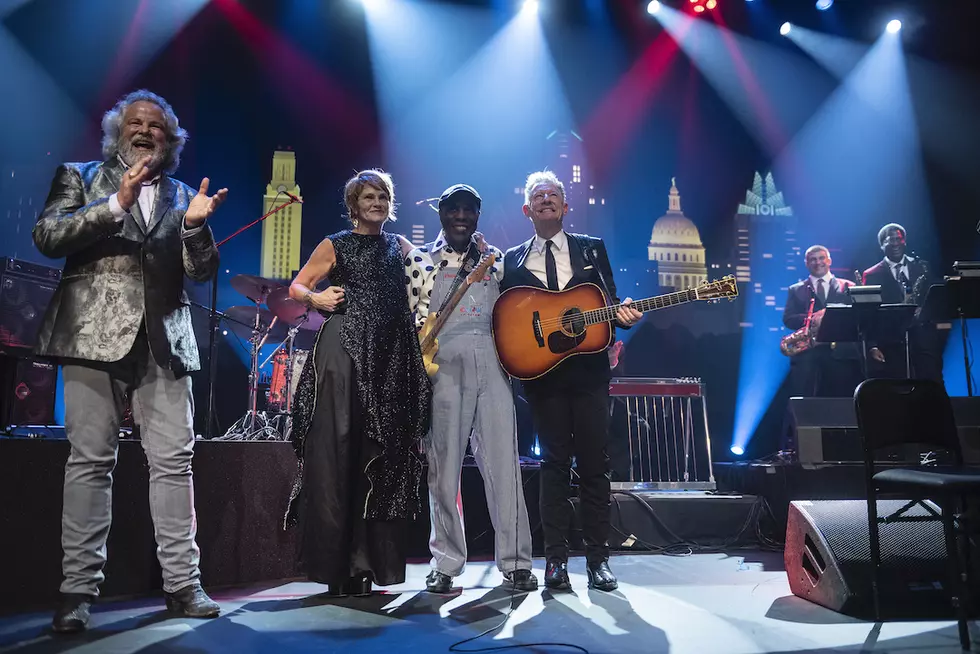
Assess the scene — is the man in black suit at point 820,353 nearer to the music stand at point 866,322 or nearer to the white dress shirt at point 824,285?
the white dress shirt at point 824,285

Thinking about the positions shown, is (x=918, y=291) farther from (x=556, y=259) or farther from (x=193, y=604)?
(x=193, y=604)

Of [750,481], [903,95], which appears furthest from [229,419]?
[903,95]

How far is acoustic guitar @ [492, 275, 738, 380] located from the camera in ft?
11.7

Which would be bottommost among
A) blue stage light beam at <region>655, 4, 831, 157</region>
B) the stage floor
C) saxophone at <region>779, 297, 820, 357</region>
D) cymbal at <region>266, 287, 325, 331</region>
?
the stage floor

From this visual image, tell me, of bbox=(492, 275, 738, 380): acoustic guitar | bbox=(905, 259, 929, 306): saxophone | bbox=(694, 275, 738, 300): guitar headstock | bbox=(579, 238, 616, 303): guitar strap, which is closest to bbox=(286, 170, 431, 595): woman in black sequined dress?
bbox=(492, 275, 738, 380): acoustic guitar

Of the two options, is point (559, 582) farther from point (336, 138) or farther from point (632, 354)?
point (336, 138)

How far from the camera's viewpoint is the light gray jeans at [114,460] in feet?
8.72

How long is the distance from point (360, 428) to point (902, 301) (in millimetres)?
5754

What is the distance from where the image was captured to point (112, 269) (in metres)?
2.82

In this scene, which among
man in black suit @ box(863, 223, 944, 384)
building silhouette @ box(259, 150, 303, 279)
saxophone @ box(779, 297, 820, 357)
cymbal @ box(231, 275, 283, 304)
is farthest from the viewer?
building silhouette @ box(259, 150, 303, 279)

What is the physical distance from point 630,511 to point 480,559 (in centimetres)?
119

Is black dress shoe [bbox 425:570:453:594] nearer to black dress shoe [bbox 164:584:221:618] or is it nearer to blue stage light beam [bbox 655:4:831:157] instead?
black dress shoe [bbox 164:584:221:618]

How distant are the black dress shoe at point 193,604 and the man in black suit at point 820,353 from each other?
5.83m

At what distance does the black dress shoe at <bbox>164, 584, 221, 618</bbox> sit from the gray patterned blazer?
0.89 m
